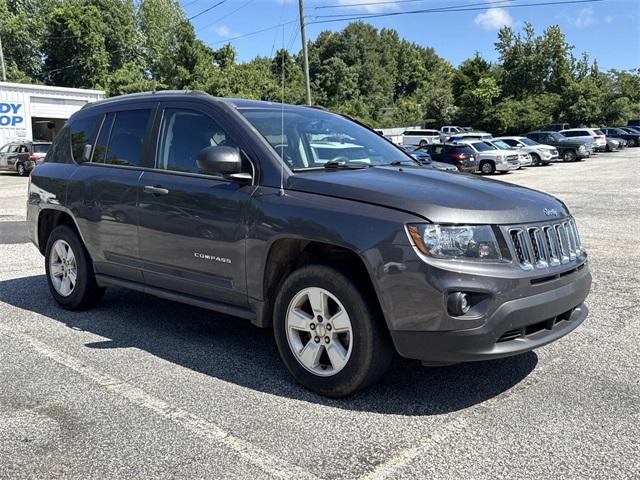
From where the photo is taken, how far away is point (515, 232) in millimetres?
3494

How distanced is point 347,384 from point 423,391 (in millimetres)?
569

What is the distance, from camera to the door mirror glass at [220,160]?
3979mm

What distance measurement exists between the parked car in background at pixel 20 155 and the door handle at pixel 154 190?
25423 millimetres

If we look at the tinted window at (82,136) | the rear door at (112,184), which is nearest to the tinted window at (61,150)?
the tinted window at (82,136)

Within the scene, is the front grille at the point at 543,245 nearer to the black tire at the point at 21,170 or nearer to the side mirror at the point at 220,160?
the side mirror at the point at 220,160

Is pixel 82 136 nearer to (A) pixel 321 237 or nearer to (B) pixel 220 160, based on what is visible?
(B) pixel 220 160

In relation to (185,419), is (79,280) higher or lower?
higher

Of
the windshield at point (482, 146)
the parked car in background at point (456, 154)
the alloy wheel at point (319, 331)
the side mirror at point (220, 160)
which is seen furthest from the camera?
the windshield at point (482, 146)

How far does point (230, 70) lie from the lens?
168 ft

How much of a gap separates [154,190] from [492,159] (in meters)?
24.6

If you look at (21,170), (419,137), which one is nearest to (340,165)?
(21,170)

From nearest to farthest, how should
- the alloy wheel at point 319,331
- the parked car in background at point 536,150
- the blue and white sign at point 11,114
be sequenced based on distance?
the alloy wheel at point 319,331 < the parked car in background at point 536,150 < the blue and white sign at point 11,114

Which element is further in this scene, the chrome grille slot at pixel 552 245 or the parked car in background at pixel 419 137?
the parked car in background at pixel 419 137

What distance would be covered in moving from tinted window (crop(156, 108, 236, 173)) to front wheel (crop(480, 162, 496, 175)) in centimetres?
2437
